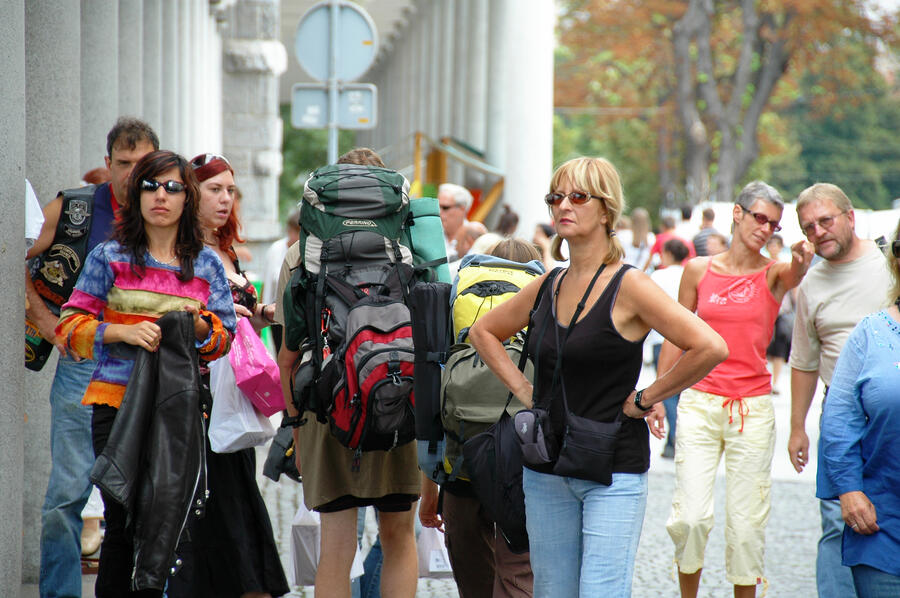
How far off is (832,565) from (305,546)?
2.21 meters

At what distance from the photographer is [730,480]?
5938 mm

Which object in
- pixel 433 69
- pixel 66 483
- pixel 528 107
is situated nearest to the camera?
pixel 66 483

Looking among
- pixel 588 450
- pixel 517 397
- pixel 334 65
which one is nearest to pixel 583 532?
pixel 588 450

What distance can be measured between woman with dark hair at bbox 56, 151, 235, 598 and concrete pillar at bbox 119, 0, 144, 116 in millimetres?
5695

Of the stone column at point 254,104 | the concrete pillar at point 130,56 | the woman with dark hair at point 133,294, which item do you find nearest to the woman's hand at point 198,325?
the woman with dark hair at point 133,294

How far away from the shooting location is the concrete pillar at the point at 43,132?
6.01 meters

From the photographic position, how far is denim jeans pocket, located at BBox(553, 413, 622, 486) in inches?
155

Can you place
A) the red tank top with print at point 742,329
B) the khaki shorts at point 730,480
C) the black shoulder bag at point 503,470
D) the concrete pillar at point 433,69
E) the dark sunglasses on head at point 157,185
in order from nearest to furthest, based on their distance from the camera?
the black shoulder bag at point 503,470 → the dark sunglasses on head at point 157,185 → the khaki shorts at point 730,480 → the red tank top with print at point 742,329 → the concrete pillar at point 433,69

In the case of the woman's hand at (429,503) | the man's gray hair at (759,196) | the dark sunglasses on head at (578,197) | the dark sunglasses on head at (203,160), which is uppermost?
the dark sunglasses on head at (203,160)

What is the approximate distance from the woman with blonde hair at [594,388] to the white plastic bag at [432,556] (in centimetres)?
163

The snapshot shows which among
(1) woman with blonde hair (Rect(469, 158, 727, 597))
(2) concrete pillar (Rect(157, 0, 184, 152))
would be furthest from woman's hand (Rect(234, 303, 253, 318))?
(2) concrete pillar (Rect(157, 0, 184, 152))

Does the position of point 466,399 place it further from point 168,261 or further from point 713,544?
point 713,544

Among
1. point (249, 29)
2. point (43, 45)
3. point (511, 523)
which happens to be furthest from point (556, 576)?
point (249, 29)

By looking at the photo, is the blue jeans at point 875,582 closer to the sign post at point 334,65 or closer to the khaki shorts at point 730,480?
the khaki shorts at point 730,480
